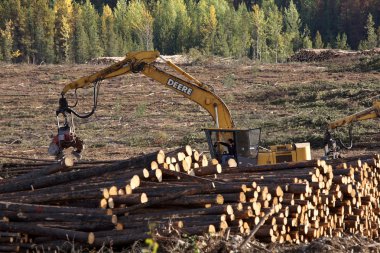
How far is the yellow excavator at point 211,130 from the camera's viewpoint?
17344 mm

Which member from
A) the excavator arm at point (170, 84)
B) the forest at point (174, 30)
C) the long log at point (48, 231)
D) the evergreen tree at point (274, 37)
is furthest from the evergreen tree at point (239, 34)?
the long log at point (48, 231)

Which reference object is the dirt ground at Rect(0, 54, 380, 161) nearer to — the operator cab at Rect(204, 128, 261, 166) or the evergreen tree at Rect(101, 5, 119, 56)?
the operator cab at Rect(204, 128, 261, 166)

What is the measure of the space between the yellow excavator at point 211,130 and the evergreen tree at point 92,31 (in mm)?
61234

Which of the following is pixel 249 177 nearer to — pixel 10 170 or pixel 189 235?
pixel 189 235

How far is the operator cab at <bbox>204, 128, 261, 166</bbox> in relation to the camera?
56.6 feet

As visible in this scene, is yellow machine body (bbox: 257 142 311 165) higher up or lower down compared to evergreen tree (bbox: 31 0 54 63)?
lower down

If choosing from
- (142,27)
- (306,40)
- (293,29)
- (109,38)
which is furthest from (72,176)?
(293,29)

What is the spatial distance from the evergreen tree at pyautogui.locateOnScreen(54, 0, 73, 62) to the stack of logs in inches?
2768

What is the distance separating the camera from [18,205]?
35.0ft

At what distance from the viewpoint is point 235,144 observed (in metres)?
17.4

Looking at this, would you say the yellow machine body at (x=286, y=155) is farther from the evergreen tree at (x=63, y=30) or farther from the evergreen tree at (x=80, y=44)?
the evergreen tree at (x=63, y=30)

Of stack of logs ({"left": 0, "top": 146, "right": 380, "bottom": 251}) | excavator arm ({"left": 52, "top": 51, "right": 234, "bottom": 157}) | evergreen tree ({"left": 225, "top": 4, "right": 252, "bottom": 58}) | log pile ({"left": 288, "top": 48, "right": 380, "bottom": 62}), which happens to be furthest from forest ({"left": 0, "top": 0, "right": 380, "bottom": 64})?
stack of logs ({"left": 0, "top": 146, "right": 380, "bottom": 251})

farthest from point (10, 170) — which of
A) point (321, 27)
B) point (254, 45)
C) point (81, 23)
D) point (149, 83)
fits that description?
point (321, 27)

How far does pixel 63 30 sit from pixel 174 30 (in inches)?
571
